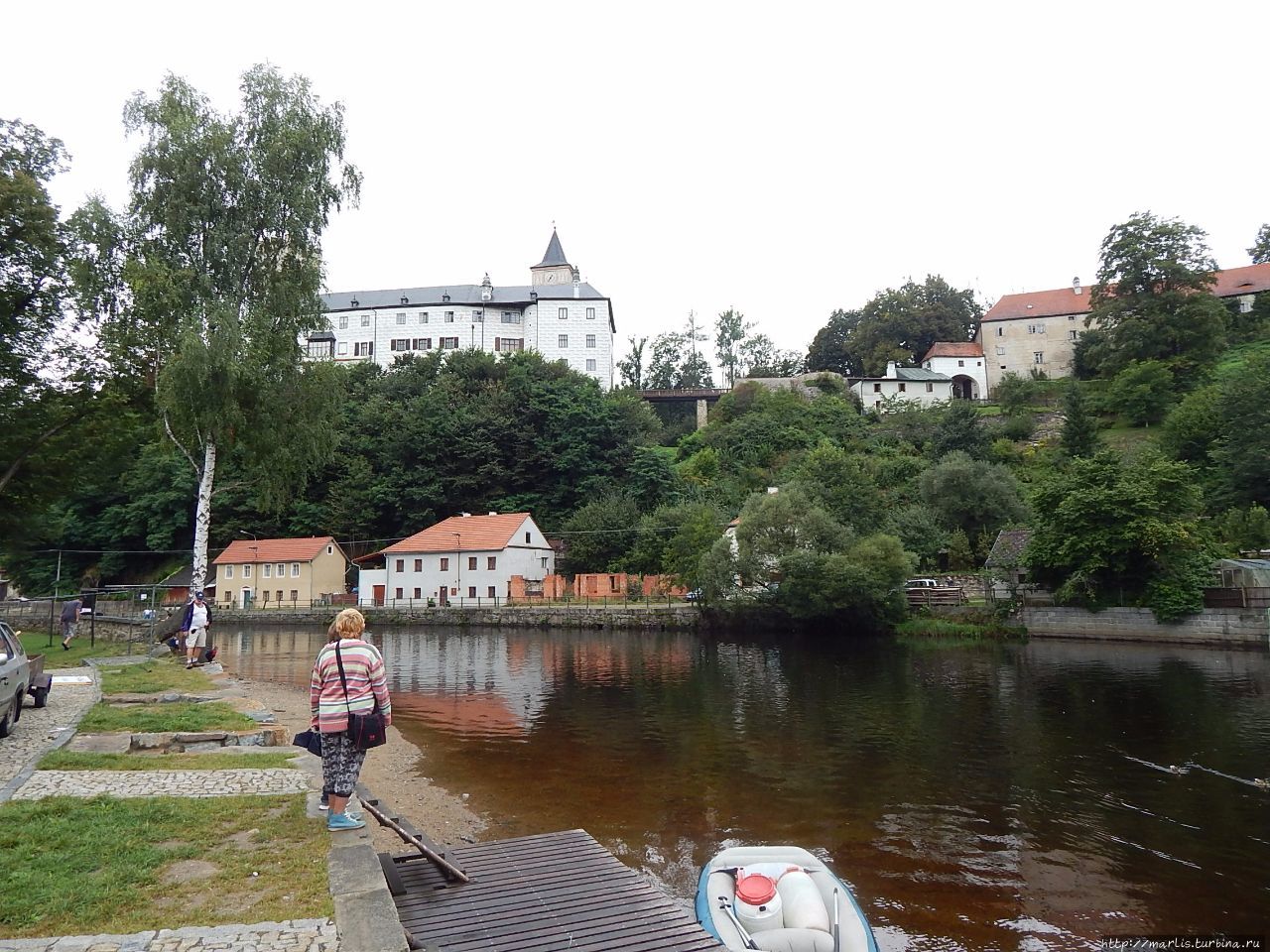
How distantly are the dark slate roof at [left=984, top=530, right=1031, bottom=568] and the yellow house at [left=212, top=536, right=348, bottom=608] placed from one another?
146 feet

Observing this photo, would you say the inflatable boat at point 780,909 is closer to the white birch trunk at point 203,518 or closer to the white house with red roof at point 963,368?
the white birch trunk at point 203,518

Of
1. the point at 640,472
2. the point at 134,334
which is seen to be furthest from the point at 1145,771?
the point at 640,472

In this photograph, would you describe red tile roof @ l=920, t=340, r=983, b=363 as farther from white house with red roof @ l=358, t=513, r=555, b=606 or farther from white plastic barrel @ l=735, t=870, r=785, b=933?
white plastic barrel @ l=735, t=870, r=785, b=933

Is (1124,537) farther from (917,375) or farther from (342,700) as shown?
(917,375)

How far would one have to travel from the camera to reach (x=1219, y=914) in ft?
24.9

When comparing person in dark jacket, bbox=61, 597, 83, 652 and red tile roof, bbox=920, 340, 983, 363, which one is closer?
person in dark jacket, bbox=61, 597, 83, 652

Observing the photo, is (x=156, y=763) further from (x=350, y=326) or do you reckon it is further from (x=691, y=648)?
(x=350, y=326)

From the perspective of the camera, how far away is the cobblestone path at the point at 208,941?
432cm

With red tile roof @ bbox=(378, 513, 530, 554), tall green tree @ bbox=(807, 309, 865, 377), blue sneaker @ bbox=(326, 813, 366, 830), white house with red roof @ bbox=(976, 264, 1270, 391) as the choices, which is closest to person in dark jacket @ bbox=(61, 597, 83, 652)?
blue sneaker @ bbox=(326, 813, 366, 830)

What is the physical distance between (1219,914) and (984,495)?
135ft

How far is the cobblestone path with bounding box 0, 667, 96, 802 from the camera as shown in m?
8.41

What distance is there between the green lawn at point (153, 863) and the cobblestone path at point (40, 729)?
1.42 m

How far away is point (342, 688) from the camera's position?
645 cm

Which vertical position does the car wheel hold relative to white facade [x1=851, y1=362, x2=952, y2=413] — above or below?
below
